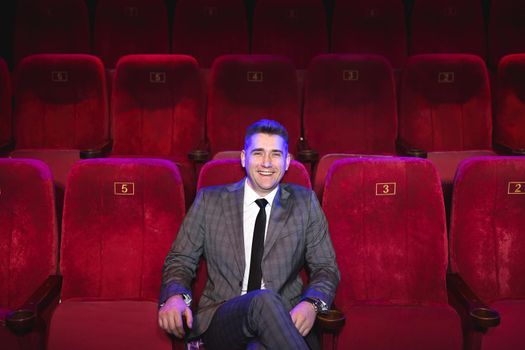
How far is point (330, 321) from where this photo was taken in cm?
60

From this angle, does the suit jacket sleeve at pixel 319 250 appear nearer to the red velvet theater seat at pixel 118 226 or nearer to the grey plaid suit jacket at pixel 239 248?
the grey plaid suit jacket at pixel 239 248

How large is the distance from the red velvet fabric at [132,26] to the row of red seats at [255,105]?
0.35 meters

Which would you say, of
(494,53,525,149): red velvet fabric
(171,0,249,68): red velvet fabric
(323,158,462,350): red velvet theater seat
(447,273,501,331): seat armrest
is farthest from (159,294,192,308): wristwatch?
(171,0,249,68): red velvet fabric

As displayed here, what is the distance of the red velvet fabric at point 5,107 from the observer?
119 cm

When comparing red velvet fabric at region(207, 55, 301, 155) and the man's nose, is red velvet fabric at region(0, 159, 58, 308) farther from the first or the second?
red velvet fabric at region(207, 55, 301, 155)

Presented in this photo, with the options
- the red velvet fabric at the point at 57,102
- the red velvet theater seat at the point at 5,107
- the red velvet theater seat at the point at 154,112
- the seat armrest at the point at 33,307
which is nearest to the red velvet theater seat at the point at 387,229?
the seat armrest at the point at 33,307

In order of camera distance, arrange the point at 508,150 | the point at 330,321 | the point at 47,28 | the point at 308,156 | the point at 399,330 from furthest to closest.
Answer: the point at 47,28 → the point at 508,150 → the point at 308,156 → the point at 399,330 → the point at 330,321

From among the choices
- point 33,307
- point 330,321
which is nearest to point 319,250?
point 330,321

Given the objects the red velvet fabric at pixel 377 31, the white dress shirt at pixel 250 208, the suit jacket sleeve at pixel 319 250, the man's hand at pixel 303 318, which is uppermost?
the red velvet fabric at pixel 377 31

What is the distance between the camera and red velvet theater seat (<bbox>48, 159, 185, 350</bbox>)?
76 cm

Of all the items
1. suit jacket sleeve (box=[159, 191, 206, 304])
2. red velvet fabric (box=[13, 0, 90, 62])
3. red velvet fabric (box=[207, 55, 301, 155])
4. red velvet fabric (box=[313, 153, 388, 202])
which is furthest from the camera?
red velvet fabric (box=[13, 0, 90, 62])

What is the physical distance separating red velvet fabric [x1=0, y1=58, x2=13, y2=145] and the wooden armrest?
87 centimetres

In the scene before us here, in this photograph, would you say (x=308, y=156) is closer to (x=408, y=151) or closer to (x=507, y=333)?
(x=408, y=151)

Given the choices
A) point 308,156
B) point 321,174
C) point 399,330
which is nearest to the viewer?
point 399,330
